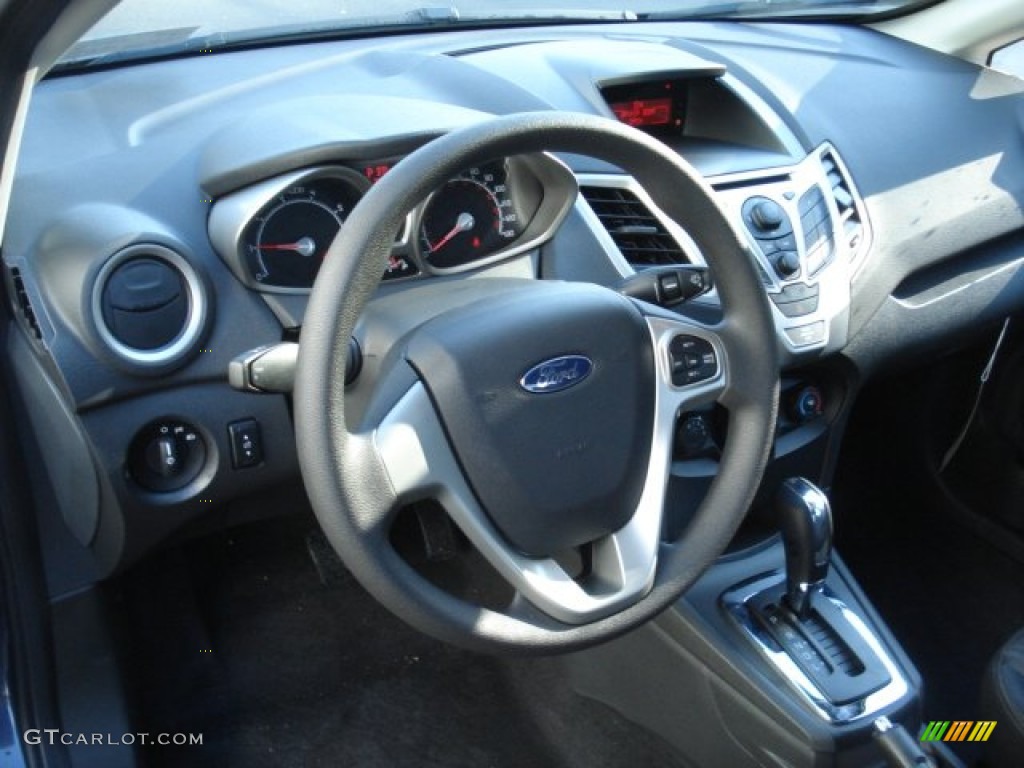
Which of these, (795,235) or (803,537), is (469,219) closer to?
(795,235)

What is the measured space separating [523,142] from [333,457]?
375 mm

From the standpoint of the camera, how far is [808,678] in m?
1.81

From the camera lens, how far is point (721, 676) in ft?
6.13

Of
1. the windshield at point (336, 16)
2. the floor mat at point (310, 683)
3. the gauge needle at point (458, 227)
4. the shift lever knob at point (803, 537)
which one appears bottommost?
the floor mat at point (310, 683)

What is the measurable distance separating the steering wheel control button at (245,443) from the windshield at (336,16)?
570 millimetres

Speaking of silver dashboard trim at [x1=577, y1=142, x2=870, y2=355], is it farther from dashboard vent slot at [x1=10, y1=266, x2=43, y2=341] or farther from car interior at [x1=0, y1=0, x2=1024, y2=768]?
dashboard vent slot at [x1=10, y1=266, x2=43, y2=341]

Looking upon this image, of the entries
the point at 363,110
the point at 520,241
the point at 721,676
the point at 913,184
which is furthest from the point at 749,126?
the point at 721,676

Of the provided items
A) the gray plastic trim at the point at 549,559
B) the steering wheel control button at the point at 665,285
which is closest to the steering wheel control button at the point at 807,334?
the steering wheel control button at the point at 665,285

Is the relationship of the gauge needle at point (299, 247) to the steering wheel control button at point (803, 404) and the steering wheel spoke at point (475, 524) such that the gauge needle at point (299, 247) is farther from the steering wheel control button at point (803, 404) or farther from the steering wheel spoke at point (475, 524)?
the steering wheel control button at point (803, 404)

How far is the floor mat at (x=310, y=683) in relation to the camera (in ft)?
7.08

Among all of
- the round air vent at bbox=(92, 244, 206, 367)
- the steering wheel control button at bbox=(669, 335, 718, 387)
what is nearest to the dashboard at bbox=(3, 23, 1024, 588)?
the round air vent at bbox=(92, 244, 206, 367)

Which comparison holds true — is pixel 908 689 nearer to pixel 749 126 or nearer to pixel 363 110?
pixel 749 126

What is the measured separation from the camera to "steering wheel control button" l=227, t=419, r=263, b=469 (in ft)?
5.52

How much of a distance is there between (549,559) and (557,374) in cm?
20
